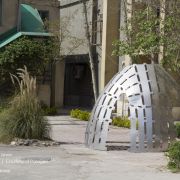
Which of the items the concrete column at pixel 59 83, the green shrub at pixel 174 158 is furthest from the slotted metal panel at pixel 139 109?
the concrete column at pixel 59 83

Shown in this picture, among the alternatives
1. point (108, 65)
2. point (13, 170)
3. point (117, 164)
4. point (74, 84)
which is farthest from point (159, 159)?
point (74, 84)

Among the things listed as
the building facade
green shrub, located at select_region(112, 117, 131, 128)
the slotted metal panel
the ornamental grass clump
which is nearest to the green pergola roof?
the building facade

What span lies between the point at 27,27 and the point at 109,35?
6152 millimetres

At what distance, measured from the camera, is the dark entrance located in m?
40.5

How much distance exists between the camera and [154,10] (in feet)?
54.6

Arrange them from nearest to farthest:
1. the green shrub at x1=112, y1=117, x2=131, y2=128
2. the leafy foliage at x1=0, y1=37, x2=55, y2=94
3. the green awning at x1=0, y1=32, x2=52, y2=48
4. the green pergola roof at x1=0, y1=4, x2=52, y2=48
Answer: the green shrub at x1=112, y1=117, x2=131, y2=128
the leafy foliage at x1=0, y1=37, x2=55, y2=94
the green awning at x1=0, y1=32, x2=52, y2=48
the green pergola roof at x1=0, y1=4, x2=52, y2=48

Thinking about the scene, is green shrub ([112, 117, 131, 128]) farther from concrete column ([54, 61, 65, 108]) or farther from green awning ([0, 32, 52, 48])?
concrete column ([54, 61, 65, 108])

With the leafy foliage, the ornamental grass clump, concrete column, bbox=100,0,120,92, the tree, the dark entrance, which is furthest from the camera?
the dark entrance

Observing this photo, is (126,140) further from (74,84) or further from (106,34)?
(74,84)

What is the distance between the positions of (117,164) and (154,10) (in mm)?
5756

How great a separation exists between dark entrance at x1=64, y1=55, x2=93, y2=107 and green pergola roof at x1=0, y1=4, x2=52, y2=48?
16.3ft

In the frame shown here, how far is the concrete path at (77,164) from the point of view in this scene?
36.3 feet

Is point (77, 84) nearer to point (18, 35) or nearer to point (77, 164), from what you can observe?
point (18, 35)

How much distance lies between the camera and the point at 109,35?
101 ft
